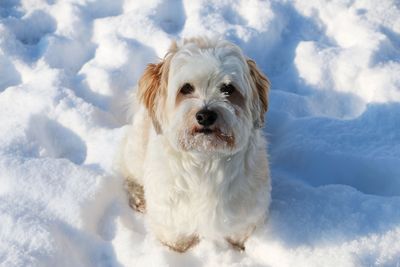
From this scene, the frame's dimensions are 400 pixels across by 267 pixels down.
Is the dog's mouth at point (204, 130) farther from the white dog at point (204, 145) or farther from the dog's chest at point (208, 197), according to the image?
the dog's chest at point (208, 197)

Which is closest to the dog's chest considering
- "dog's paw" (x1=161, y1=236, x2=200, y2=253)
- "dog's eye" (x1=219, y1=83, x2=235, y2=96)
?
"dog's paw" (x1=161, y1=236, x2=200, y2=253)

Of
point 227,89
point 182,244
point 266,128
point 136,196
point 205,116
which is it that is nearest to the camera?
point 205,116

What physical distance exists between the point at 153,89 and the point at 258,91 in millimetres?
621

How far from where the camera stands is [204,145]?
8.97ft

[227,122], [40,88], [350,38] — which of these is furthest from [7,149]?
[350,38]

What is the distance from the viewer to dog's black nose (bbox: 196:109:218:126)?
8.79 feet

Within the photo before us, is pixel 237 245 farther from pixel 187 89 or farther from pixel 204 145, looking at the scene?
pixel 187 89

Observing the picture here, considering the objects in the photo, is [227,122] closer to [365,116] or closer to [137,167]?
[137,167]

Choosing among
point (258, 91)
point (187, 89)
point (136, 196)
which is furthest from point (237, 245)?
point (187, 89)

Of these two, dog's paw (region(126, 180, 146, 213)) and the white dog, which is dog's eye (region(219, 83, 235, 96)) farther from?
A: dog's paw (region(126, 180, 146, 213))

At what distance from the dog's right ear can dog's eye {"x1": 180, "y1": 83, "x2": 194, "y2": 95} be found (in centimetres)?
18

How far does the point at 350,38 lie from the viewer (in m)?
4.94

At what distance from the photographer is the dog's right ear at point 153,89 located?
3.01 metres

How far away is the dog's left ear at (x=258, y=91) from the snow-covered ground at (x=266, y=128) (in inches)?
30.6
